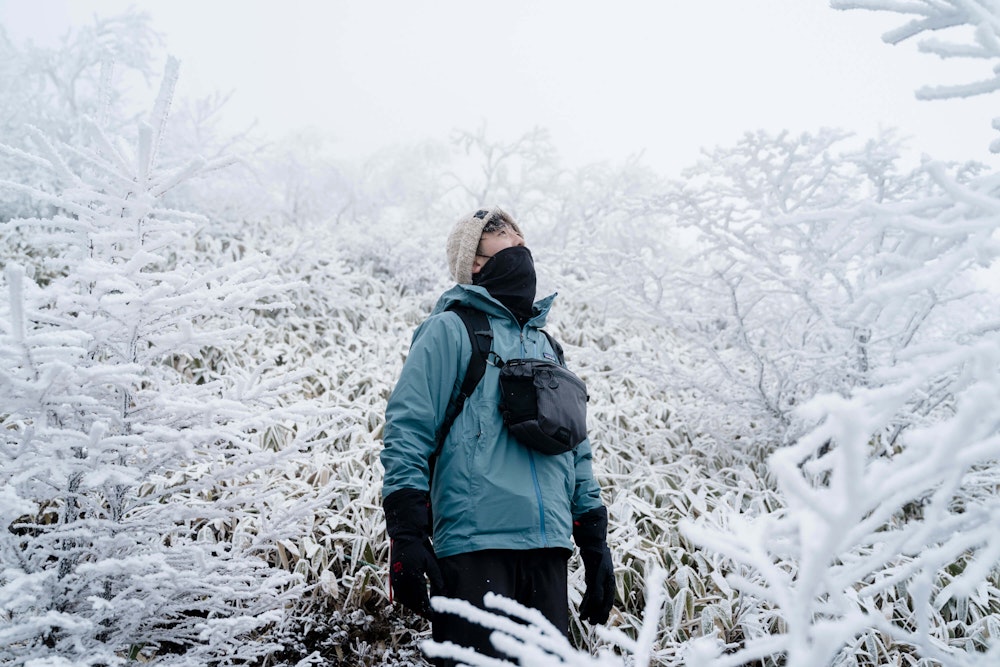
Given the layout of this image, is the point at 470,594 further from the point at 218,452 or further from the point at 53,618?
the point at 53,618

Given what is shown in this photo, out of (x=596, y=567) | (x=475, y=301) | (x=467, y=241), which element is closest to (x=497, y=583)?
(x=596, y=567)

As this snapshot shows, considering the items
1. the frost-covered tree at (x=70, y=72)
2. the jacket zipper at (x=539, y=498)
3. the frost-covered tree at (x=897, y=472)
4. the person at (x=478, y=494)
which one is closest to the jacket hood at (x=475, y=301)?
the person at (x=478, y=494)

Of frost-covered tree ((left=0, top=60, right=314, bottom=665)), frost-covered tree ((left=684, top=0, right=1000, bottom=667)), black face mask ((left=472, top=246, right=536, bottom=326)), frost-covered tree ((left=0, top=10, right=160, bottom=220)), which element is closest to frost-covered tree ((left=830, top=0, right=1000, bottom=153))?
frost-covered tree ((left=684, top=0, right=1000, bottom=667))

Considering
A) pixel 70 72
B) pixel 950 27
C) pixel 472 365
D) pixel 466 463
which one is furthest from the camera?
pixel 70 72

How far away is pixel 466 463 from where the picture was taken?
181 centimetres

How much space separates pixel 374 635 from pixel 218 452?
1.13 m

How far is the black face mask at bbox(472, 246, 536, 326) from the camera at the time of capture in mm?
2079

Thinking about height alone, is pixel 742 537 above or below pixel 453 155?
below

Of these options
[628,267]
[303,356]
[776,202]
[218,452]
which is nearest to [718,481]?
[628,267]

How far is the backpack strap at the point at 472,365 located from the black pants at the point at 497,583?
1.18ft

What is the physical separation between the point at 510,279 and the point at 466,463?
2.11 ft

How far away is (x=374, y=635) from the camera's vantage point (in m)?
2.51

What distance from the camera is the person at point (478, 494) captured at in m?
1.71

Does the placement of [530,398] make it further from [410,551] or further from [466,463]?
[410,551]
